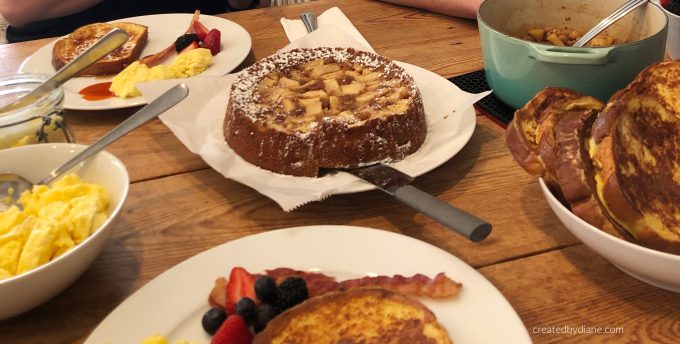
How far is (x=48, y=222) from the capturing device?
38.2 inches

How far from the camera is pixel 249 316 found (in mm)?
909

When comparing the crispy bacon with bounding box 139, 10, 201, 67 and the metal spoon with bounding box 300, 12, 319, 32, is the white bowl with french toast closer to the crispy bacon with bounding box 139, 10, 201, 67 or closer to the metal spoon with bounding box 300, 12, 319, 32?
the metal spoon with bounding box 300, 12, 319, 32

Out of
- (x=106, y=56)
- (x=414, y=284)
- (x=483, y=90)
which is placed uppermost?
(x=106, y=56)

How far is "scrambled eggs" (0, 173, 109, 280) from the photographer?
928mm

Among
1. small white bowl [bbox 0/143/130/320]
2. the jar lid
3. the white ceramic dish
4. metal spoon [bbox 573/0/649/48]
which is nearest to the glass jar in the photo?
the jar lid

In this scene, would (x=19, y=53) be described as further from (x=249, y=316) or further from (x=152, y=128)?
(x=249, y=316)

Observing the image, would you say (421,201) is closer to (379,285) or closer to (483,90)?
(379,285)

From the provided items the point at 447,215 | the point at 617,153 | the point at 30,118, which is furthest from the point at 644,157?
the point at 30,118

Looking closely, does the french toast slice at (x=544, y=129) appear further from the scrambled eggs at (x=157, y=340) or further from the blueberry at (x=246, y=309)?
the scrambled eggs at (x=157, y=340)

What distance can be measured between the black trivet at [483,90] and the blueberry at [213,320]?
88 cm

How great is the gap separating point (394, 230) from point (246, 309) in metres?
0.38

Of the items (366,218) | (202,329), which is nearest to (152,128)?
(366,218)

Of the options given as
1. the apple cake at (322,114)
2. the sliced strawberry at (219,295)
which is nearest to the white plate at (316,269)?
the sliced strawberry at (219,295)

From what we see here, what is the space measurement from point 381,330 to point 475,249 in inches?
12.1
